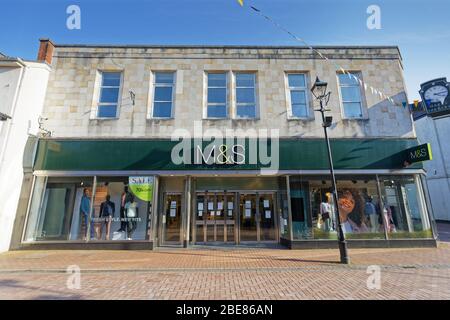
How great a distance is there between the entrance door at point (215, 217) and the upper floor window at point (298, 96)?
207 inches

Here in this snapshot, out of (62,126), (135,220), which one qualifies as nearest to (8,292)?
(135,220)

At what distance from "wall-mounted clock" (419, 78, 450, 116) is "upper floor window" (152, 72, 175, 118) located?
21.3m

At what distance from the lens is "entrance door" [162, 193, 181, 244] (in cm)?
1097

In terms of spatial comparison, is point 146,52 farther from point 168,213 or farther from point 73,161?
point 168,213

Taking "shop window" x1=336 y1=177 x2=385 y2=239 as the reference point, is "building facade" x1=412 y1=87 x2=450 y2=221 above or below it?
above

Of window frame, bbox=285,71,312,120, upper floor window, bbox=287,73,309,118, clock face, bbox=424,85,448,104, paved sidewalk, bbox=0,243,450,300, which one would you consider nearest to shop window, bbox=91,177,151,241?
paved sidewalk, bbox=0,243,450,300

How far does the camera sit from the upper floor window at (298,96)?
11.7 metres

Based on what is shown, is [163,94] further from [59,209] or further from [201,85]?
[59,209]

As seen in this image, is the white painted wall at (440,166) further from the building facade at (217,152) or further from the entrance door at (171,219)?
the entrance door at (171,219)

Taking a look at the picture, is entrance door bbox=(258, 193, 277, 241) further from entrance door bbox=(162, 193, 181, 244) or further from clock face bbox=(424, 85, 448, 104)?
clock face bbox=(424, 85, 448, 104)

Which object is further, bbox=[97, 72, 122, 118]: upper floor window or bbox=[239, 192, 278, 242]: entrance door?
bbox=[97, 72, 122, 118]: upper floor window

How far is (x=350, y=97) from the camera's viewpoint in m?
11.9

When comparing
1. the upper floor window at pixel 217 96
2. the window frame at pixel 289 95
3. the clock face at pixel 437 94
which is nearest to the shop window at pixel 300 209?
the window frame at pixel 289 95

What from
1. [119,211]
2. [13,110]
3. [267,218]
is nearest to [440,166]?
[267,218]
